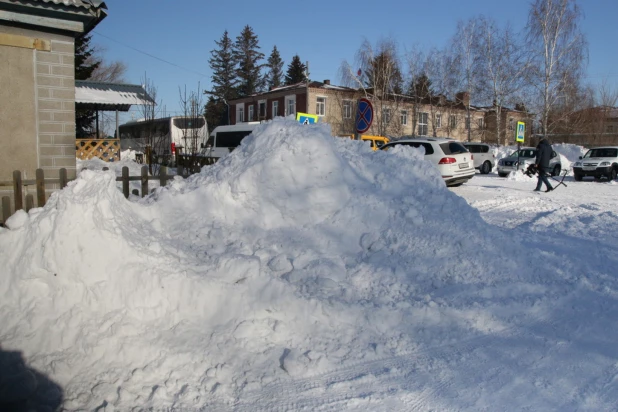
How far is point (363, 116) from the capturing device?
403 inches

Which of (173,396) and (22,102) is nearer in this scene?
(173,396)

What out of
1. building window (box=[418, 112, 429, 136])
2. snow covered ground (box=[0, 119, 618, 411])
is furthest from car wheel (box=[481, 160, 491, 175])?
snow covered ground (box=[0, 119, 618, 411])

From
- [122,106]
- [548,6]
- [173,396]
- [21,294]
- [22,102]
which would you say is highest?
[548,6]

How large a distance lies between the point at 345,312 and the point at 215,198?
2508 millimetres

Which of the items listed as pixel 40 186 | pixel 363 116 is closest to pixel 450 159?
pixel 363 116

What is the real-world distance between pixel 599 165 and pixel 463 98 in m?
22.1

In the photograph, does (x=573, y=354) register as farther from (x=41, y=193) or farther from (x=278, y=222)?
(x=41, y=193)

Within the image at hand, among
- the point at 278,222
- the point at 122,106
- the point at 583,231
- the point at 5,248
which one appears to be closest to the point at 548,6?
the point at 122,106

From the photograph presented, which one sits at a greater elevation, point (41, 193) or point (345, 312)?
point (41, 193)

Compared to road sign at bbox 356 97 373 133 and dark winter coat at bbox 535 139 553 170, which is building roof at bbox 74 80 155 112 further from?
dark winter coat at bbox 535 139 553 170

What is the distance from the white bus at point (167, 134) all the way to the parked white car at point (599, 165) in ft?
55.4

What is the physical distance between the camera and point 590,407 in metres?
3.51

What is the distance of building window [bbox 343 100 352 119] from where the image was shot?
44.0 metres

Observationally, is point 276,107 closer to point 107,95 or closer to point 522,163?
point 107,95
